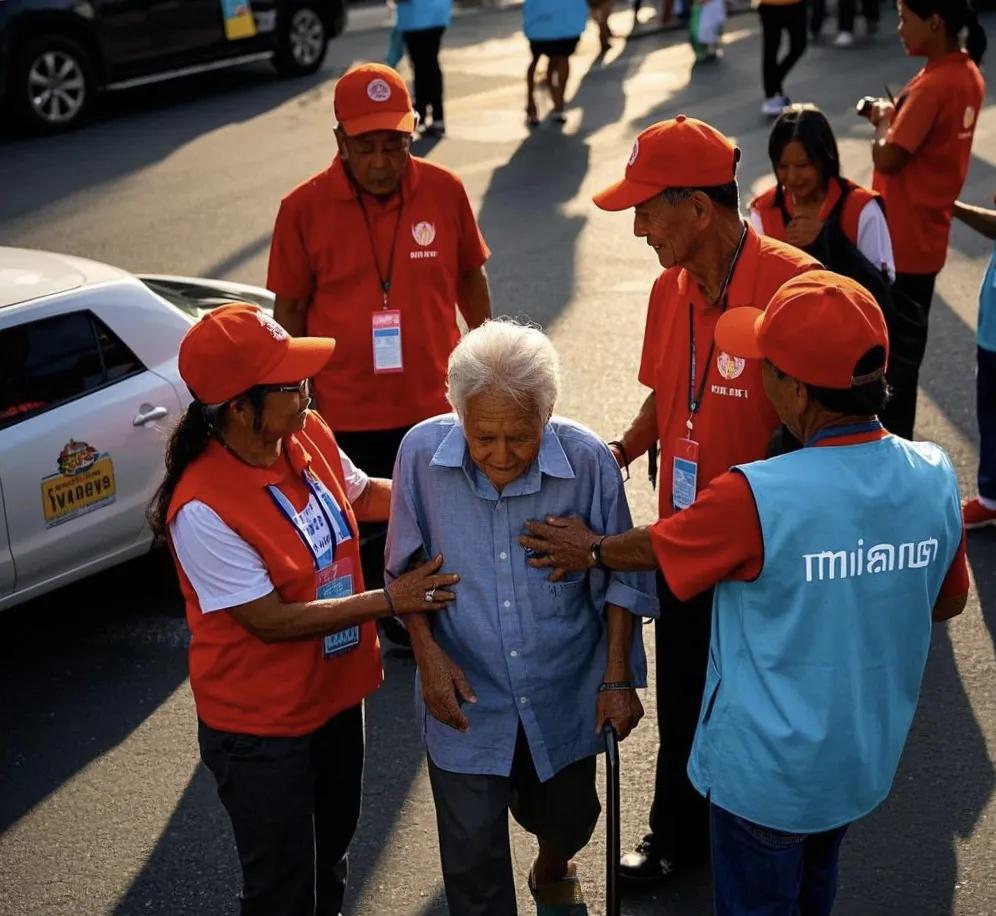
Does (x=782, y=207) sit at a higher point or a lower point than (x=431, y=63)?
higher

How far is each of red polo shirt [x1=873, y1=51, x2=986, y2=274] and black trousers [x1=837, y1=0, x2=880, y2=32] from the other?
1129 centimetres

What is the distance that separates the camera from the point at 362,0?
21.0 m

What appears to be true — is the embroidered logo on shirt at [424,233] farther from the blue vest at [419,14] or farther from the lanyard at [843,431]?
the blue vest at [419,14]

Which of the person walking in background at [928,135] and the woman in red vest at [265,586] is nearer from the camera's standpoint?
the woman in red vest at [265,586]

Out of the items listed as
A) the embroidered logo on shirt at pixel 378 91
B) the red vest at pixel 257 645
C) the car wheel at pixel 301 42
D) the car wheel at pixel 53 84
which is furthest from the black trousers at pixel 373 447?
the car wheel at pixel 301 42

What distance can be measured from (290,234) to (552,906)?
2.50 metres

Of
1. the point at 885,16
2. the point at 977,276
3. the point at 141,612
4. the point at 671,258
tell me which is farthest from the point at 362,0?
the point at 671,258

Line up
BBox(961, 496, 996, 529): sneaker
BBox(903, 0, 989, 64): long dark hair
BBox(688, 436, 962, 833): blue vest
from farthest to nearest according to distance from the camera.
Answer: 1. BBox(961, 496, 996, 529): sneaker
2. BBox(903, 0, 989, 64): long dark hair
3. BBox(688, 436, 962, 833): blue vest

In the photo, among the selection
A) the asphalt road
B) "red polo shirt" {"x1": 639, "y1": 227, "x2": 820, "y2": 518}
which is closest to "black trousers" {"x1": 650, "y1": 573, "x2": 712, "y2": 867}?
the asphalt road

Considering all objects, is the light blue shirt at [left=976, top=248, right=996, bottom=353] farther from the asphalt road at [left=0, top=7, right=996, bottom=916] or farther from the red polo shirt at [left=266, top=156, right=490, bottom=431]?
the red polo shirt at [left=266, top=156, right=490, bottom=431]

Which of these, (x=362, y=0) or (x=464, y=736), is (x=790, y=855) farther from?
(x=362, y=0)

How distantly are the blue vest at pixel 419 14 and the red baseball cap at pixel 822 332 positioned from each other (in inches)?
411

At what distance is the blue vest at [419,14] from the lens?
12.7 m

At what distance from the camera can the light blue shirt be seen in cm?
600
